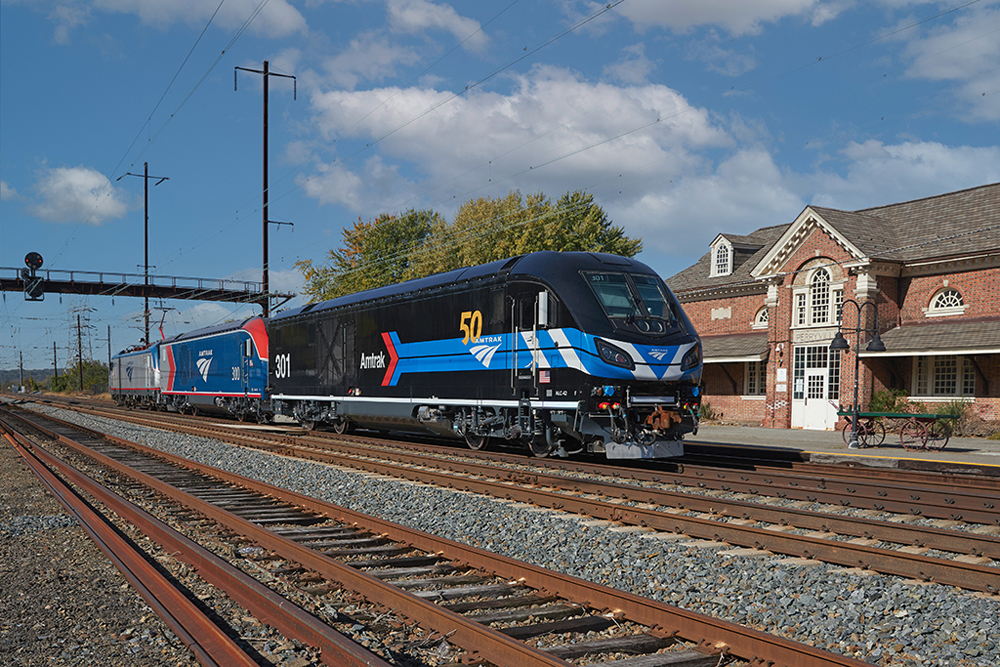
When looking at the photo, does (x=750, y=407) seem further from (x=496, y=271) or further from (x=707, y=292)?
(x=496, y=271)

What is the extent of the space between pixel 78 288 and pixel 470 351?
129 feet

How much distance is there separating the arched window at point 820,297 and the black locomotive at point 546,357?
56.0ft

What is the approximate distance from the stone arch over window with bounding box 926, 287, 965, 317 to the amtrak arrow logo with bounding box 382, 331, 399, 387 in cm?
1923

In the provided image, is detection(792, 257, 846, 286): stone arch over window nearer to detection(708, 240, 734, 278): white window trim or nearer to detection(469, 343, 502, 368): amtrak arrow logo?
detection(708, 240, 734, 278): white window trim

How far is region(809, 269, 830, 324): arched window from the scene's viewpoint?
29297mm

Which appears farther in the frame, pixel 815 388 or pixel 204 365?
pixel 204 365

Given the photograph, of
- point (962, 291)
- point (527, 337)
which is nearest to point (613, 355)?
point (527, 337)

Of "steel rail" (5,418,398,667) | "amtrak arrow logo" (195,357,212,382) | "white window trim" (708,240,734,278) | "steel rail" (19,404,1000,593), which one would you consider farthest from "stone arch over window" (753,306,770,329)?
"steel rail" (5,418,398,667)

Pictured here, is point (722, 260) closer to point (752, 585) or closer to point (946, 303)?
point (946, 303)

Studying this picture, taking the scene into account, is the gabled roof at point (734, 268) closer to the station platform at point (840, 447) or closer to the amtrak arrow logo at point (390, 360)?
the station platform at point (840, 447)

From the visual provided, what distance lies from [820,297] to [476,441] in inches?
704

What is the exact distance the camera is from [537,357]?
1389 centimetres

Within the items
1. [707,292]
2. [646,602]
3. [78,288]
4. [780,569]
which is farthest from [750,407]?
[78,288]

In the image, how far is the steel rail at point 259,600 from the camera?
15.4ft
